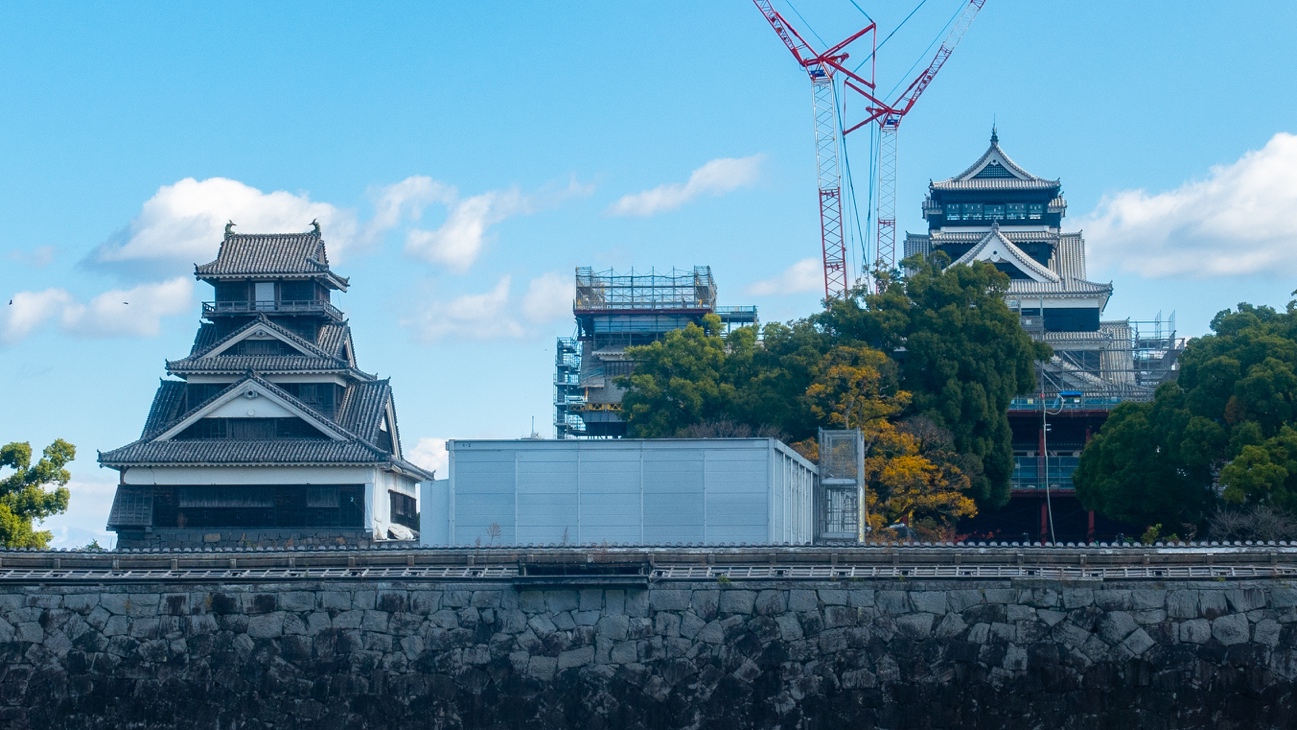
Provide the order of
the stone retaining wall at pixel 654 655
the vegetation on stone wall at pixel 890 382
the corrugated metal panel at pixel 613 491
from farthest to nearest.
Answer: the vegetation on stone wall at pixel 890 382 → the corrugated metal panel at pixel 613 491 → the stone retaining wall at pixel 654 655

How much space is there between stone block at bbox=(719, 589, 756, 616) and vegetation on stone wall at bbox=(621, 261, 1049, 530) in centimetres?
1854

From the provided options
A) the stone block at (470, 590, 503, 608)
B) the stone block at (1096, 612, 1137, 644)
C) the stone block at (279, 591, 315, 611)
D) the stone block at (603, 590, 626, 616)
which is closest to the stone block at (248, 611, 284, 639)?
the stone block at (279, 591, 315, 611)

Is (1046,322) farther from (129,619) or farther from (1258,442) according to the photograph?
(129,619)

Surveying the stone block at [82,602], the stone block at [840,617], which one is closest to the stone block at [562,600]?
the stone block at [840,617]

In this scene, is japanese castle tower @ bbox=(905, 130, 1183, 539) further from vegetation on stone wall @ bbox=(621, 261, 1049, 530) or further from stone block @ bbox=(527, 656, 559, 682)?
stone block @ bbox=(527, 656, 559, 682)

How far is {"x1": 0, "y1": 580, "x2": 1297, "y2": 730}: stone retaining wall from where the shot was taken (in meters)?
22.8

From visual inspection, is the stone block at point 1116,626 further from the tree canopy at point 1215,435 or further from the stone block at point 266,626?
the tree canopy at point 1215,435

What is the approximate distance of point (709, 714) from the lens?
76.5 ft

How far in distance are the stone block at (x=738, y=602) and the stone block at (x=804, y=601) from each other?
57 cm

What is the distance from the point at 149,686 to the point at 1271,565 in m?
16.5

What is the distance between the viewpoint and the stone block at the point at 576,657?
23.7m

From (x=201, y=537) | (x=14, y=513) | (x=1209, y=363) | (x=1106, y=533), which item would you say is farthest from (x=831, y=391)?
(x=14, y=513)

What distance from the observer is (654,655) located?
23.5m

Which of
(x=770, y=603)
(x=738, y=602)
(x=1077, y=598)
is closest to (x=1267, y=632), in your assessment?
(x=1077, y=598)
